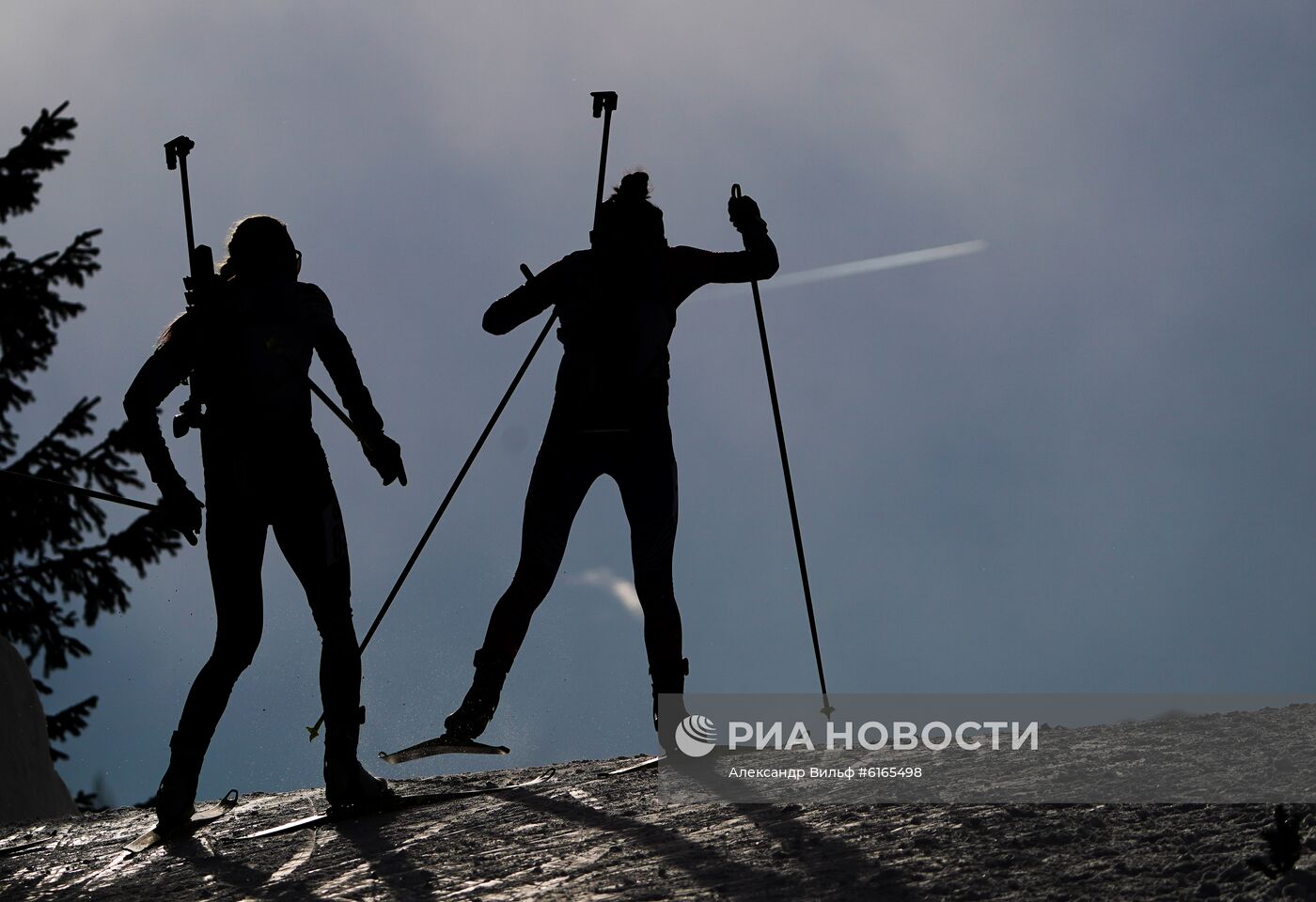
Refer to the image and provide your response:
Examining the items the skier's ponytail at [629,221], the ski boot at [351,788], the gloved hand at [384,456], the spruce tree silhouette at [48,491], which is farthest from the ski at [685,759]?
the spruce tree silhouette at [48,491]

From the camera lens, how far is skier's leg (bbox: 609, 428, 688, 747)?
6.30 meters

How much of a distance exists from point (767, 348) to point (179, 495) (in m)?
3.10

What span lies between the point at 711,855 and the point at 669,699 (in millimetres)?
2095

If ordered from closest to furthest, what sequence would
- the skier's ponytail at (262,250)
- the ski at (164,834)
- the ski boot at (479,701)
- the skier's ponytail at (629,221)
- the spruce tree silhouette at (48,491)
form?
the ski at (164,834) → the skier's ponytail at (262,250) → the ski boot at (479,701) → the skier's ponytail at (629,221) → the spruce tree silhouette at (48,491)

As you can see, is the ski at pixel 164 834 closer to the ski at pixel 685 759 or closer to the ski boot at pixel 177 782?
the ski boot at pixel 177 782

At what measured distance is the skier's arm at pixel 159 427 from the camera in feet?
19.1

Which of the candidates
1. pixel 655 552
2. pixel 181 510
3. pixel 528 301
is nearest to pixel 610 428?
pixel 655 552

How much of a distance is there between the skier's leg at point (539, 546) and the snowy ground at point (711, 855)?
0.67 m

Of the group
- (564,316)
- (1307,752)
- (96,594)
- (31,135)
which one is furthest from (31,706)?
(1307,752)

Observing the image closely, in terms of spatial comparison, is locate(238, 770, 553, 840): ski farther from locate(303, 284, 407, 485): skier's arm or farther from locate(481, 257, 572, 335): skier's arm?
locate(481, 257, 572, 335): skier's arm

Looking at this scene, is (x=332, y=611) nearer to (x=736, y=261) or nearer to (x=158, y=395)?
(x=158, y=395)

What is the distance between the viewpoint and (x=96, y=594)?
14.6 meters

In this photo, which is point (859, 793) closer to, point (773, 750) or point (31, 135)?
point (773, 750)

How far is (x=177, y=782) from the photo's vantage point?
5797 mm
